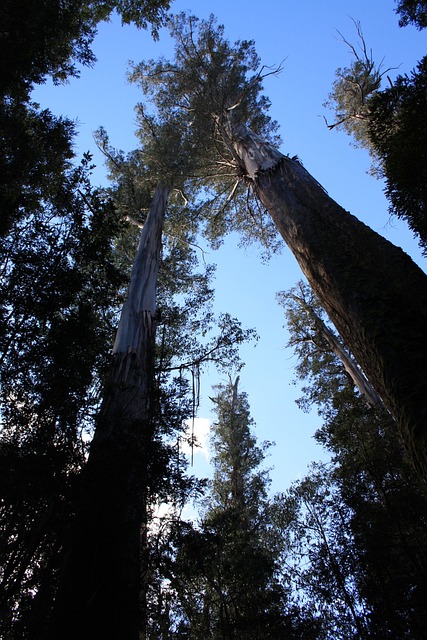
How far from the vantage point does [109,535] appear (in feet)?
11.9

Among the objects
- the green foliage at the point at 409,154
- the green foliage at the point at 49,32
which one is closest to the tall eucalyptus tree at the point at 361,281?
the green foliage at the point at 409,154

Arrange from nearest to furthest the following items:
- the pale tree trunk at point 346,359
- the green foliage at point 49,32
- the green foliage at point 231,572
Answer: the green foliage at point 49,32 < the green foliage at point 231,572 < the pale tree trunk at point 346,359

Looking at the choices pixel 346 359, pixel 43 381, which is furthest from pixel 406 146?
pixel 346 359

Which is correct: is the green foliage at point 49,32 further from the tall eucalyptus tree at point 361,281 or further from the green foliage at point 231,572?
the green foliage at point 231,572

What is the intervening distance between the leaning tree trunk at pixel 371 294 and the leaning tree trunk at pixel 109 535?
7.81 feet

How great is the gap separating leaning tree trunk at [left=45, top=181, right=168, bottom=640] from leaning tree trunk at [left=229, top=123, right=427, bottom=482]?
2380 mm

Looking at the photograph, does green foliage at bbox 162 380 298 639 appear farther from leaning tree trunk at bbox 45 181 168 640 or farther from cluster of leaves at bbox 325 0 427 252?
cluster of leaves at bbox 325 0 427 252

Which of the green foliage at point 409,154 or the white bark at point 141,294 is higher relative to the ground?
the white bark at point 141,294

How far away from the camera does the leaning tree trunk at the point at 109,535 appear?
3.09 meters

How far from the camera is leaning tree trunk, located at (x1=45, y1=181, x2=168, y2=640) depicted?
3090mm

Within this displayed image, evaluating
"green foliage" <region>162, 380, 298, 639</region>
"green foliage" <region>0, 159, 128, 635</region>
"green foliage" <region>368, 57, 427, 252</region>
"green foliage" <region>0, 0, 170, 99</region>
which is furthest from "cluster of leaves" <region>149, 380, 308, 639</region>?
"green foliage" <region>0, 0, 170, 99</region>

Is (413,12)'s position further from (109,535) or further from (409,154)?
(109,535)

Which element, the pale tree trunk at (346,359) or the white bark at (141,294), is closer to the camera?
the white bark at (141,294)

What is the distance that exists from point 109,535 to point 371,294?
3.07 m
